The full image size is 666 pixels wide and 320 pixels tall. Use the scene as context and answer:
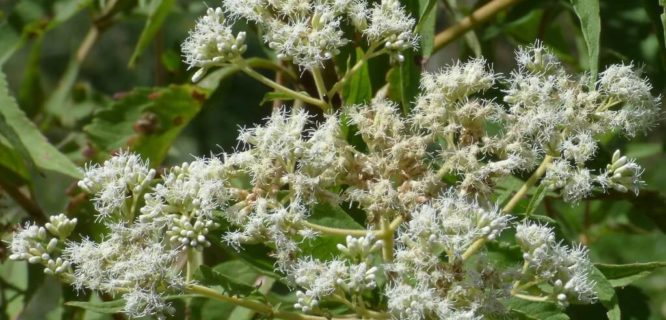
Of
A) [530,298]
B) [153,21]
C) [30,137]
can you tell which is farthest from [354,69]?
[30,137]

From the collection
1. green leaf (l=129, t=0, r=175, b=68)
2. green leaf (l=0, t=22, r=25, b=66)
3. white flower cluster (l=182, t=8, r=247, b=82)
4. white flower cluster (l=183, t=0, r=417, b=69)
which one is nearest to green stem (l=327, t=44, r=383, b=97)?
white flower cluster (l=183, t=0, r=417, b=69)

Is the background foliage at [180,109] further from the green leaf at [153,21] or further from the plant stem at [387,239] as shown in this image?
the plant stem at [387,239]

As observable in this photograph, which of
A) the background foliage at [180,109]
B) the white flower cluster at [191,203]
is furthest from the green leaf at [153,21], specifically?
the white flower cluster at [191,203]

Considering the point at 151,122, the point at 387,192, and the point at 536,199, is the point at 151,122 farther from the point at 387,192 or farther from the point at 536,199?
the point at 536,199

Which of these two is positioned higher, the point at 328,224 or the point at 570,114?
the point at 570,114

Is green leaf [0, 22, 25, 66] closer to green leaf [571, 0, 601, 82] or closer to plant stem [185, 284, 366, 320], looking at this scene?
plant stem [185, 284, 366, 320]
